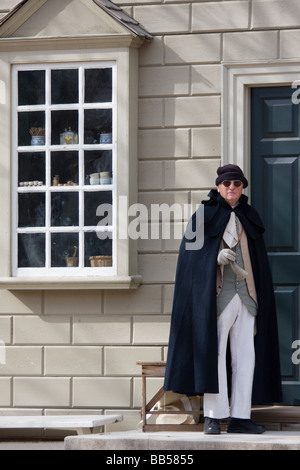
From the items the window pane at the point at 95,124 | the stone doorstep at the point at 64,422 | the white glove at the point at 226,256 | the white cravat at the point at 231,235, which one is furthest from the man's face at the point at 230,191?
the stone doorstep at the point at 64,422

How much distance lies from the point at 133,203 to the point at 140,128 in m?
0.60

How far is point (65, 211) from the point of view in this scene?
8.89 m

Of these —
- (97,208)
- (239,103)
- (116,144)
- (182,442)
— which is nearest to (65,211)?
(97,208)

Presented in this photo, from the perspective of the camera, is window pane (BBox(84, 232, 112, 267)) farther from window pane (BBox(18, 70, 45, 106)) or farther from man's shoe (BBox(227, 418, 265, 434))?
man's shoe (BBox(227, 418, 265, 434))

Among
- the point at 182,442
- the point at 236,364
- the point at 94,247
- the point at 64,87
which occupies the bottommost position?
the point at 182,442

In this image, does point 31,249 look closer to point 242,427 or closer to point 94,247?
point 94,247

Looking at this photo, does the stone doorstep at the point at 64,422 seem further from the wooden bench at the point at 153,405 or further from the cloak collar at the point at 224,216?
the cloak collar at the point at 224,216

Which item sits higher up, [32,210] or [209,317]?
[32,210]

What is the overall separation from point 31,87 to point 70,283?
1623 millimetres

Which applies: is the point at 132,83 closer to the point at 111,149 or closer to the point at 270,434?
the point at 111,149

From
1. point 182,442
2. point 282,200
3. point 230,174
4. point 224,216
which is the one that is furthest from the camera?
point 282,200

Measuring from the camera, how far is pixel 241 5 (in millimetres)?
8633

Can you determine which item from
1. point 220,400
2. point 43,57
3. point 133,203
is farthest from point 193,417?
point 43,57

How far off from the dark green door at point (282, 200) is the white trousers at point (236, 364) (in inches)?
35.7
